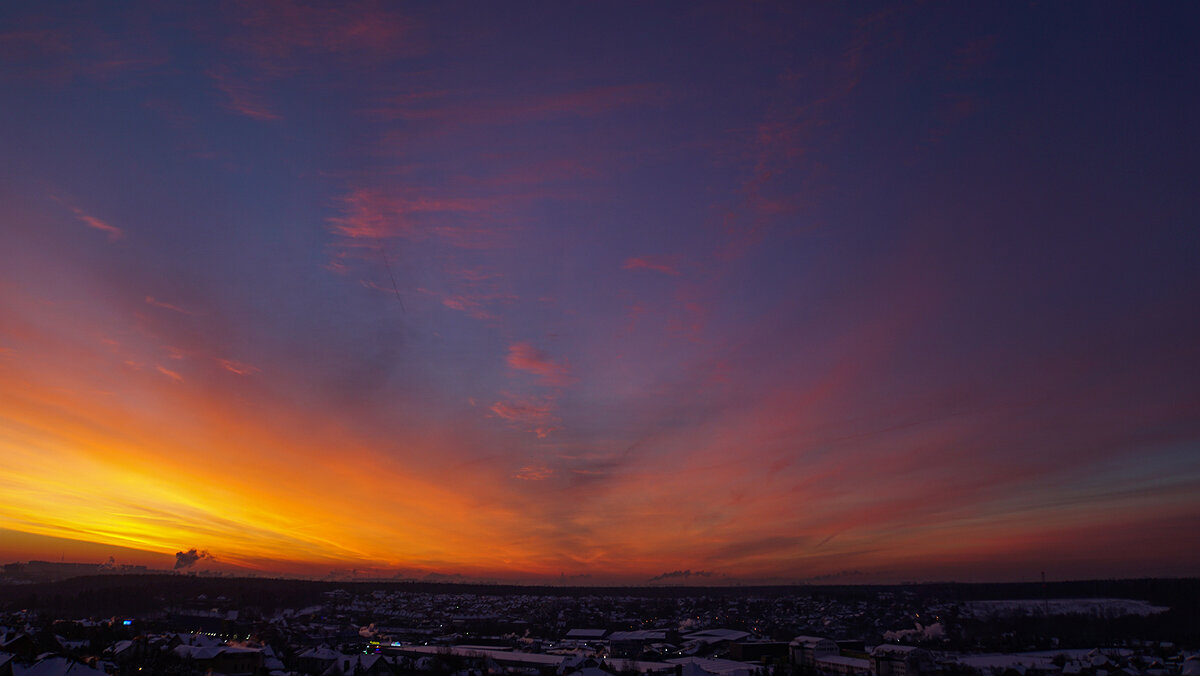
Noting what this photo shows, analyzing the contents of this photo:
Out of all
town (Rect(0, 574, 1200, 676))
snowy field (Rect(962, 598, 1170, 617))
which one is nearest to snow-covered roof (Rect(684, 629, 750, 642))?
town (Rect(0, 574, 1200, 676))

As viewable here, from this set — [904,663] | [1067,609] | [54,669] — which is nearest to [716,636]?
[904,663]

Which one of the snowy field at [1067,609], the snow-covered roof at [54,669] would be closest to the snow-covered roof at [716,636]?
the snow-covered roof at [54,669]

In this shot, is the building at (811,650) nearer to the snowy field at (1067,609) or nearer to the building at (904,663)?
the building at (904,663)

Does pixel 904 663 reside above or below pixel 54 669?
below

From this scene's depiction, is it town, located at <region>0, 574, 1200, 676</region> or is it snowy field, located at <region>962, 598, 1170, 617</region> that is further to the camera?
snowy field, located at <region>962, 598, 1170, 617</region>

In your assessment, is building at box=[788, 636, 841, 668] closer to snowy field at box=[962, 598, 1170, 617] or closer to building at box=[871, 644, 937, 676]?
building at box=[871, 644, 937, 676]

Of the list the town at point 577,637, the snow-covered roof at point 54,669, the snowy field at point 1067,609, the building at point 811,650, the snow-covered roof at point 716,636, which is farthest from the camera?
the snowy field at point 1067,609

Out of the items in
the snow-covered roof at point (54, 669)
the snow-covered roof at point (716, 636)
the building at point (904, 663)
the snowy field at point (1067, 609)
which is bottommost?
the snow-covered roof at point (716, 636)

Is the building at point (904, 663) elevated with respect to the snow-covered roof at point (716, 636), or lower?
elevated

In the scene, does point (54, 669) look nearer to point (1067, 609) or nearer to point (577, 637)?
point (577, 637)

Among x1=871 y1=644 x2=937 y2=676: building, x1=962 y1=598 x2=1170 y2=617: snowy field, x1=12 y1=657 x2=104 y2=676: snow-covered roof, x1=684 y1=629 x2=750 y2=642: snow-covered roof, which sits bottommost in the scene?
x1=684 y1=629 x2=750 y2=642: snow-covered roof

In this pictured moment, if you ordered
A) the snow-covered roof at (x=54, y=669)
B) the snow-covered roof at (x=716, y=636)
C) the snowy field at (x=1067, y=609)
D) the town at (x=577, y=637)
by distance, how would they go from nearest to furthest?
the snow-covered roof at (x=54, y=669) → the town at (x=577, y=637) → the snow-covered roof at (x=716, y=636) → the snowy field at (x=1067, y=609)

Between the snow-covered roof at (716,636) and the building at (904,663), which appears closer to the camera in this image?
the building at (904,663)

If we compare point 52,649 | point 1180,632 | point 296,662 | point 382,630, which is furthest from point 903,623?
point 52,649
